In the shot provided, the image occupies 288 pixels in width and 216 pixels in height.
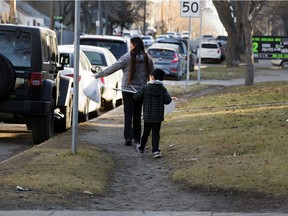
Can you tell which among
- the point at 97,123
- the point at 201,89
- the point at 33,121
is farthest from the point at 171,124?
the point at 201,89

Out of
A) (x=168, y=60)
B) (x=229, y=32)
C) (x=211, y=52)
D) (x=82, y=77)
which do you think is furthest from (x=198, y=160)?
(x=211, y=52)

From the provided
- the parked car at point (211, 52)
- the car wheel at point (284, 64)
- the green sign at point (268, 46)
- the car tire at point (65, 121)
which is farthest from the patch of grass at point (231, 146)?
the parked car at point (211, 52)

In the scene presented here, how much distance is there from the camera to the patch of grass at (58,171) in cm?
800

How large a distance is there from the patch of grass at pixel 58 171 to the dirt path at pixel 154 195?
204 mm

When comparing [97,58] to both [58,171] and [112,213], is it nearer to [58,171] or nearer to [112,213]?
[58,171]

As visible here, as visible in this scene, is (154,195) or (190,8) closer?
(154,195)

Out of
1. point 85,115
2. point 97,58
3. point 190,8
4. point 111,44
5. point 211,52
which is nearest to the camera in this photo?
point 85,115

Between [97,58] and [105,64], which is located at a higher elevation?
[97,58]

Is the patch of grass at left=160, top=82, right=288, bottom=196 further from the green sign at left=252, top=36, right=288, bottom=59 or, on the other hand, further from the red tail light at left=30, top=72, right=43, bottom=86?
the green sign at left=252, top=36, right=288, bottom=59

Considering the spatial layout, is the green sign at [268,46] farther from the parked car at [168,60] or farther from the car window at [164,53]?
the car window at [164,53]

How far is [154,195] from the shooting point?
8.38 metres

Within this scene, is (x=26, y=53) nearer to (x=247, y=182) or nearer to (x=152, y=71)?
(x=152, y=71)

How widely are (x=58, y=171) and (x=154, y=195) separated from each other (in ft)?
4.07

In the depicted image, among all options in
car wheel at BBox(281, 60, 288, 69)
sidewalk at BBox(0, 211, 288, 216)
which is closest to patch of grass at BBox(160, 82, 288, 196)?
sidewalk at BBox(0, 211, 288, 216)
